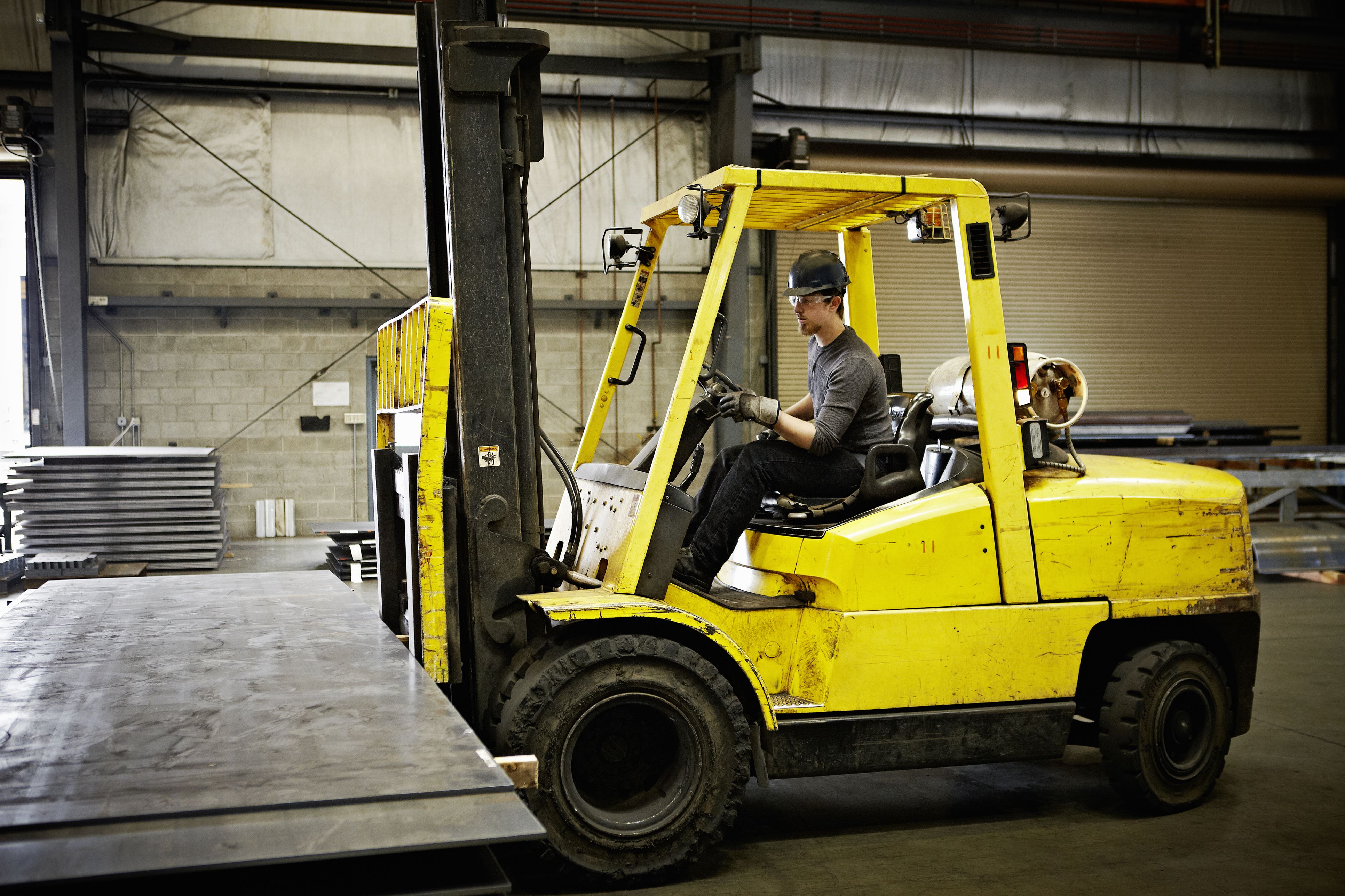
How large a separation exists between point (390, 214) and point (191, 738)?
12231 mm

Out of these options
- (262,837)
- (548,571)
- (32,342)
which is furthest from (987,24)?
(262,837)

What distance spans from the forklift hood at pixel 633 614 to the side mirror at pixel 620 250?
120 centimetres

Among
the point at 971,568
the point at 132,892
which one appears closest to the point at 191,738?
the point at 132,892

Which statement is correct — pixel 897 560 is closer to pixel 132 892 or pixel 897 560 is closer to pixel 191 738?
pixel 191 738

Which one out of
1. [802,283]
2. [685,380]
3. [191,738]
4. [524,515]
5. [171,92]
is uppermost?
[171,92]

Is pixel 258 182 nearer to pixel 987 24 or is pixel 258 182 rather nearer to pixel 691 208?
pixel 987 24

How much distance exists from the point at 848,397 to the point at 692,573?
84 centimetres

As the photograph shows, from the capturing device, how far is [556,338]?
47.1ft

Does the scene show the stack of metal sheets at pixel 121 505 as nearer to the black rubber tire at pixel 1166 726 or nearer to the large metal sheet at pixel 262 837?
the black rubber tire at pixel 1166 726

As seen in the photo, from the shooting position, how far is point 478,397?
3.68 metres

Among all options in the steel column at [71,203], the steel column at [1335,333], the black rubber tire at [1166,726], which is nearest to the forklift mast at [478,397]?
the black rubber tire at [1166,726]

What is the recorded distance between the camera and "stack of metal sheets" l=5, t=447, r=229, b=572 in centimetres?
959

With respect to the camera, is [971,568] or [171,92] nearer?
[971,568]

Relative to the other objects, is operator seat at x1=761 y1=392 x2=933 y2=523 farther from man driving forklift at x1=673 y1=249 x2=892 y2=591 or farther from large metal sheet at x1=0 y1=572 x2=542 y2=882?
large metal sheet at x1=0 y1=572 x2=542 y2=882
